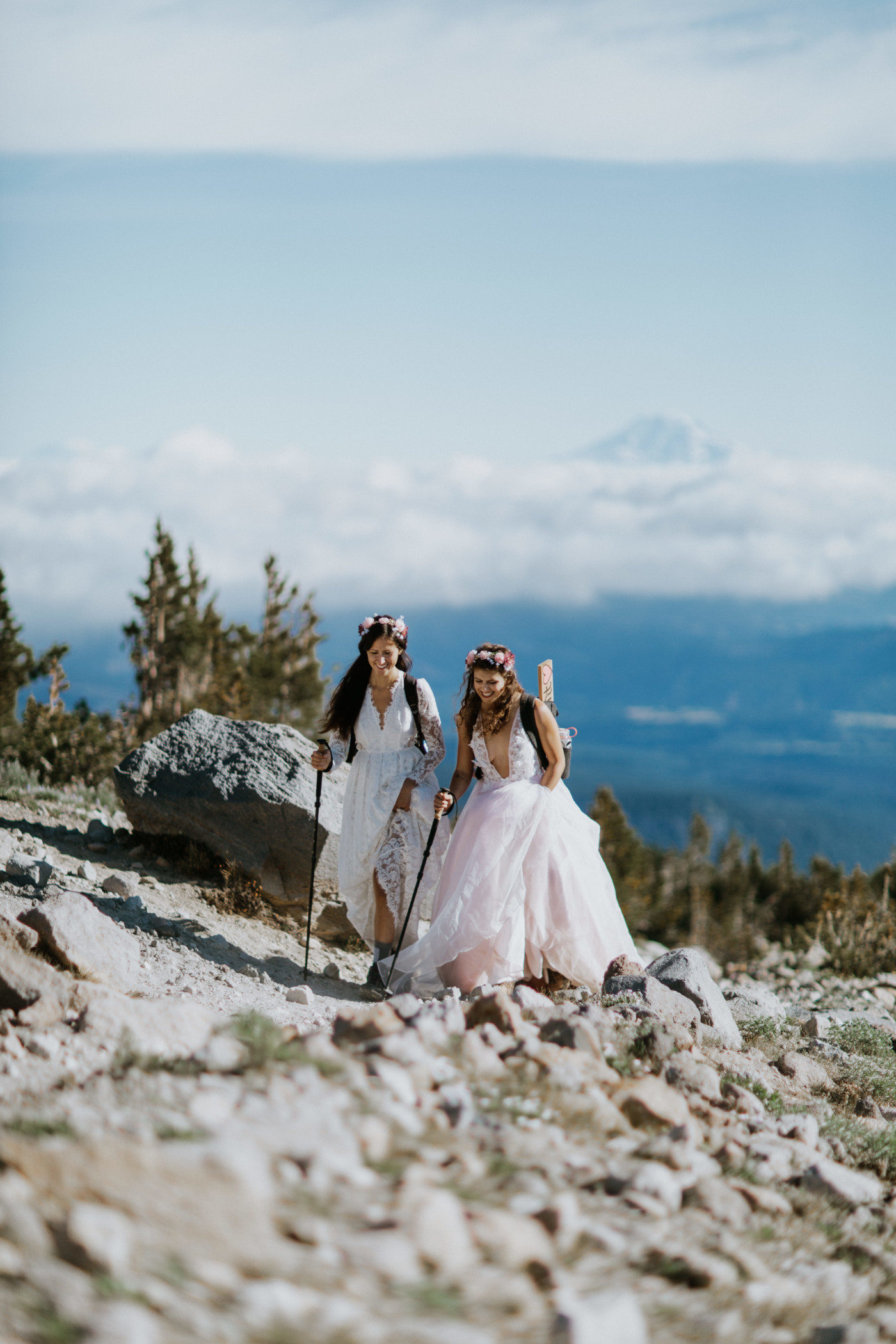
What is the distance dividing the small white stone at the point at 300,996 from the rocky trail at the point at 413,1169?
0.07 ft

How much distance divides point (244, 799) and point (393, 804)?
2.04 meters

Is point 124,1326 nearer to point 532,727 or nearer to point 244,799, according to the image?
point 532,727

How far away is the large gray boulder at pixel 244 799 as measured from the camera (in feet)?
32.4

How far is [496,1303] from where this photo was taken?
3357 millimetres

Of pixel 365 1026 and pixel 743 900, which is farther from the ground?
pixel 365 1026

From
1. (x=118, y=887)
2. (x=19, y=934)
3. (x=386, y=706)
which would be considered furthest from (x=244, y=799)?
(x=19, y=934)

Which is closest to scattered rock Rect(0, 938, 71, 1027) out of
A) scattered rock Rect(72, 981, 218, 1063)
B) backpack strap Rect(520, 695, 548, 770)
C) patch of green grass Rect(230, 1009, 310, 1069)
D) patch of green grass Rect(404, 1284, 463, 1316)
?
scattered rock Rect(72, 981, 218, 1063)

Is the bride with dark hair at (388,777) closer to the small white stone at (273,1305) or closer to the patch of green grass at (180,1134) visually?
the patch of green grass at (180,1134)

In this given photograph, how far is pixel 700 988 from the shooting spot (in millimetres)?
7961

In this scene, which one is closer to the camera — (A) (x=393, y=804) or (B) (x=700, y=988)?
(B) (x=700, y=988)

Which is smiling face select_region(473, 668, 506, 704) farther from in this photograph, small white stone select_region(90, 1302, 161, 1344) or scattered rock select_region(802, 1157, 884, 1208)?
small white stone select_region(90, 1302, 161, 1344)

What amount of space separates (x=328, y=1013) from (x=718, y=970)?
9.12 meters

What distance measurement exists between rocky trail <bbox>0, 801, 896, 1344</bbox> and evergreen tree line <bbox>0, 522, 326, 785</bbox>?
1043 centimetres

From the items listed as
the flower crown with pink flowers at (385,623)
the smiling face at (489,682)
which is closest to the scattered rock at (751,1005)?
the smiling face at (489,682)
